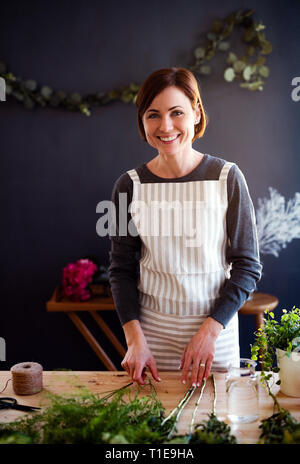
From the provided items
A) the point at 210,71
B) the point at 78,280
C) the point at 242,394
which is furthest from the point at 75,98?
the point at 242,394

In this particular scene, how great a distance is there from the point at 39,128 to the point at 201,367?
2101 mm

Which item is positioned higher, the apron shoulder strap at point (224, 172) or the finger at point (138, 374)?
the apron shoulder strap at point (224, 172)

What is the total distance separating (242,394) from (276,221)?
200 centimetres

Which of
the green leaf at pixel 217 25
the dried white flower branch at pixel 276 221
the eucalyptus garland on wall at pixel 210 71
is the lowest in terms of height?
the dried white flower branch at pixel 276 221

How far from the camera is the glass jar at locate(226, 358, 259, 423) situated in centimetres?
112

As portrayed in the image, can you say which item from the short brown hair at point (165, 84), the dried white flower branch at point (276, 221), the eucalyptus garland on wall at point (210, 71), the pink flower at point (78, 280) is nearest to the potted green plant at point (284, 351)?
the short brown hair at point (165, 84)

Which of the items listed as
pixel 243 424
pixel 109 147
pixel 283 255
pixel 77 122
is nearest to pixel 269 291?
pixel 283 255

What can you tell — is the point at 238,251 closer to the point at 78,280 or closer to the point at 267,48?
the point at 78,280

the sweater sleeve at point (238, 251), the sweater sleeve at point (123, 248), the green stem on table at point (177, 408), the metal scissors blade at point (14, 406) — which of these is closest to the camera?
the green stem on table at point (177, 408)

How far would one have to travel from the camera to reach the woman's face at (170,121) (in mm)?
1553

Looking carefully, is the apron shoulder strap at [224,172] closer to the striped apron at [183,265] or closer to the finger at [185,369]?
the striped apron at [183,265]

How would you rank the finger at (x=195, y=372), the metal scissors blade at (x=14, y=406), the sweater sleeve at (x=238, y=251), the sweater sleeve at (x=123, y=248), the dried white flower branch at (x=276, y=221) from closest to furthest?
the metal scissors blade at (x=14, y=406)
the finger at (x=195, y=372)
the sweater sleeve at (x=238, y=251)
the sweater sleeve at (x=123, y=248)
the dried white flower branch at (x=276, y=221)

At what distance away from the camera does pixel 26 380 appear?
131cm

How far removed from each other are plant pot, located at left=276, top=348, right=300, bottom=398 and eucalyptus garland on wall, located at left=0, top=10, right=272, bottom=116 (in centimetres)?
205
